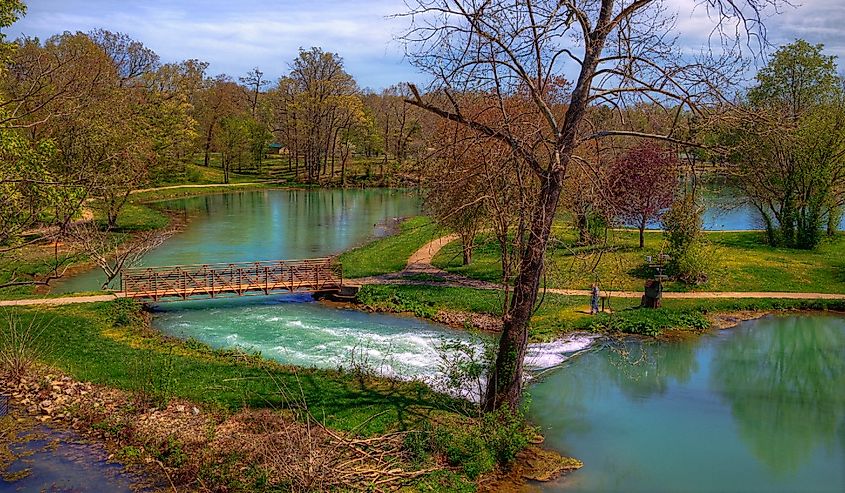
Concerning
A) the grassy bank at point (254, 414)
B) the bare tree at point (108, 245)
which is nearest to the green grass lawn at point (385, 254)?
the bare tree at point (108, 245)

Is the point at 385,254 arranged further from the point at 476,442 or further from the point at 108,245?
the point at 476,442

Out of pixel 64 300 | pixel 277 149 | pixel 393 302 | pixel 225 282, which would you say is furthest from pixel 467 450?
pixel 277 149

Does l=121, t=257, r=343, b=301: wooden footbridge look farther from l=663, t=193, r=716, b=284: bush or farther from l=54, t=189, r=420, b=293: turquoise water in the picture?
l=663, t=193, r=716, b=284: bush

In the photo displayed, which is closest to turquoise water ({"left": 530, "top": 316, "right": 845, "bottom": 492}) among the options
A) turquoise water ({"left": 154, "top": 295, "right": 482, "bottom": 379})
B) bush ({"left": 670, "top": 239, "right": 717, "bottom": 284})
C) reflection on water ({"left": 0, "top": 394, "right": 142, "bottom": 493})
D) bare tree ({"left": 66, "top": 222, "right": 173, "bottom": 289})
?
turquoise water ({"left": 154, "top": 295, "right": 482, "bottom": 379})

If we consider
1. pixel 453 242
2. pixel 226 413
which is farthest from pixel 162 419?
pixel 453 242

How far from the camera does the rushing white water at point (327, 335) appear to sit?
16438 mm

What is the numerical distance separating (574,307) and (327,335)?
27.5ft

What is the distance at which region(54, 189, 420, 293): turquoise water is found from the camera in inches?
1205

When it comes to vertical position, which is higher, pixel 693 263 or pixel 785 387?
pixel 693 263

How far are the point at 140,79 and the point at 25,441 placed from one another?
54208 millimetres

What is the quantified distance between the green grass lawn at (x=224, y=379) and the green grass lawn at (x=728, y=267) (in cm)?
806

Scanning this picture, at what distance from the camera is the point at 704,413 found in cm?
1388

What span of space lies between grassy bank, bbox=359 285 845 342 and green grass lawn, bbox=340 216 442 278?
2712 mm

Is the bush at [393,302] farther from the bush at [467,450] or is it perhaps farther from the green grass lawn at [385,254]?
the bush at [467,450]
